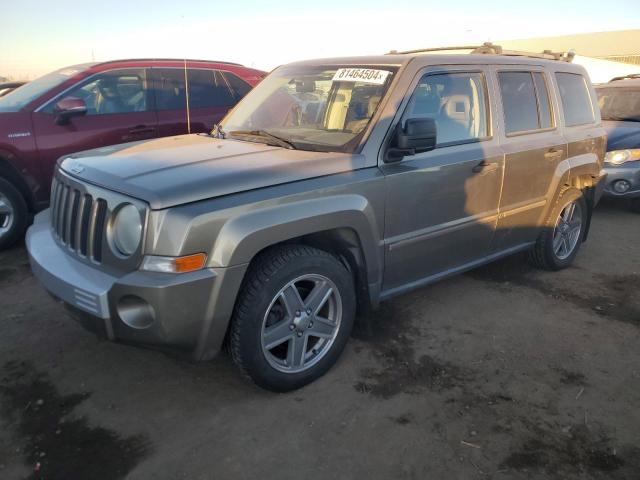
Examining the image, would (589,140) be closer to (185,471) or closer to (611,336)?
(611,336)

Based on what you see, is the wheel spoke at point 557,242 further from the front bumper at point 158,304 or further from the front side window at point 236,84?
the front side window at point 236,84

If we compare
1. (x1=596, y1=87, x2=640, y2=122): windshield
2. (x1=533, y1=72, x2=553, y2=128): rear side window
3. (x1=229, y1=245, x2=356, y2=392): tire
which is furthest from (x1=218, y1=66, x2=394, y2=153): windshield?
(x1=596, y1=87, x2=640, y2=122): windshield

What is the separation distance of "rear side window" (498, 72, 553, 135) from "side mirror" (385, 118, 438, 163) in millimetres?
1111

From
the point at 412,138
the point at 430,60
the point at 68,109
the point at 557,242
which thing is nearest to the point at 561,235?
the point at 557,242

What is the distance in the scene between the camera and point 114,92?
219 inches

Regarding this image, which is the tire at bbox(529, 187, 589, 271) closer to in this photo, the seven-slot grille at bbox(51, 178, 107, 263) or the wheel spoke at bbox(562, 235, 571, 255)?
the wheel spoke at bbox(562, 235, 571, 255)

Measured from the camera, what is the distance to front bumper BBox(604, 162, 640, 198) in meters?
6.72

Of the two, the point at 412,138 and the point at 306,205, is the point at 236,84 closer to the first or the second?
the point at 412,138

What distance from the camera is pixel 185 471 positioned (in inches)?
91.1

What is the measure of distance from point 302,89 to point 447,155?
1191mm

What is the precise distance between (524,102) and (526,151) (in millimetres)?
430

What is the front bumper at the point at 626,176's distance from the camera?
6719 mm

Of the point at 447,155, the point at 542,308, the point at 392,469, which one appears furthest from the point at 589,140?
the point at 392,469

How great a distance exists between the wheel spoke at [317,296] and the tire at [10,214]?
3660 mm
